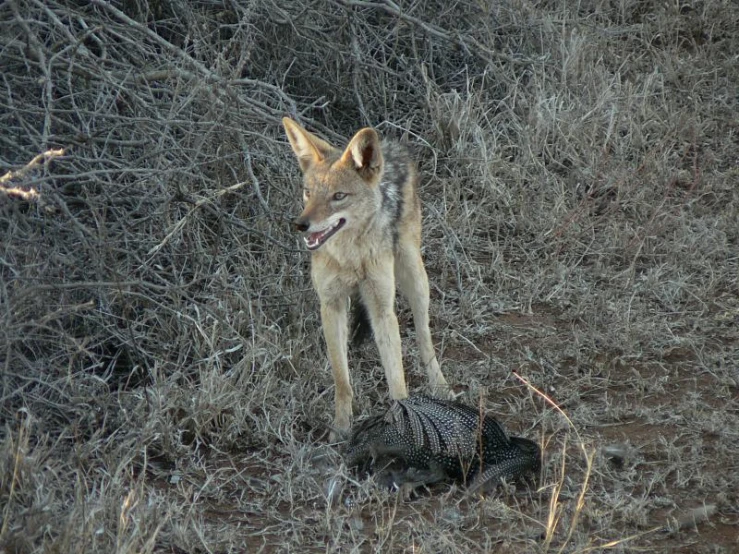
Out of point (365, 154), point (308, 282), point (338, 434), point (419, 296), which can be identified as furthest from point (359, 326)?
point (365, 154)

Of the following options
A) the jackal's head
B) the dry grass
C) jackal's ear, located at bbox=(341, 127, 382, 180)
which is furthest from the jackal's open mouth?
the dry grass

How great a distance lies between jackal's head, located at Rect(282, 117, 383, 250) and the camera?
16.4 feet

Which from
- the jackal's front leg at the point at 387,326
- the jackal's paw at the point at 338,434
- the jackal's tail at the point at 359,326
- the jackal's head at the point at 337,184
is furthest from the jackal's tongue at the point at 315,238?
the jackal's paw at the point at 338,434

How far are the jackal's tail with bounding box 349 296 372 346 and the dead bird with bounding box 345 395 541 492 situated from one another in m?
0.94

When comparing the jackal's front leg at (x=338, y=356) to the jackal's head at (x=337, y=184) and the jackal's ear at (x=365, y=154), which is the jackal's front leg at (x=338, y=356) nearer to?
the jackal's head at (x=337, y=184)

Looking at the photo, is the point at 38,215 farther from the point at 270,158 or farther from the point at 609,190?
the point at 609,190

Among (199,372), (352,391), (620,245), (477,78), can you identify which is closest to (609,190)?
(620,245)

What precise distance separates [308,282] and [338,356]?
92 cm

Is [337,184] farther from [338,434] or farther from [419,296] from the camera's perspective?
[338,434]

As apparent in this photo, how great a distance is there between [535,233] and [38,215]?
3149mm

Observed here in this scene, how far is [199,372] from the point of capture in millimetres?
5207

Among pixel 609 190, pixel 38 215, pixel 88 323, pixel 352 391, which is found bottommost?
pixel 609 190

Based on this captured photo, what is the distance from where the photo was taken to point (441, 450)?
4.55 m

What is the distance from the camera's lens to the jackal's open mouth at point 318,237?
495 centimetres
